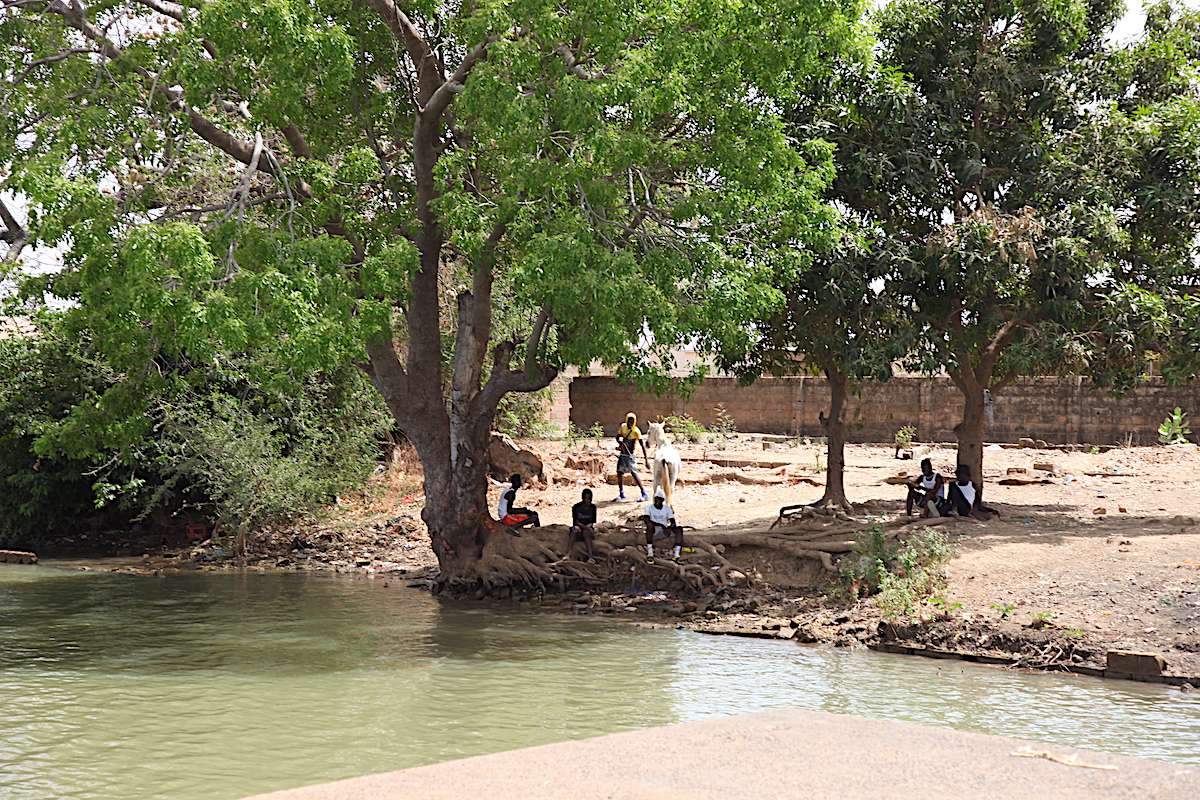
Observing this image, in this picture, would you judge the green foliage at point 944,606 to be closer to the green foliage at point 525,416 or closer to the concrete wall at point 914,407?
the concrete wall at point 914,407

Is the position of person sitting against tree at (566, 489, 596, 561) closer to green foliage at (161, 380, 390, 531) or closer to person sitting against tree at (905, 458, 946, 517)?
person sitting against tree at (905, 458, 946, 517)

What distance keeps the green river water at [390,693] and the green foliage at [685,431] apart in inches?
508

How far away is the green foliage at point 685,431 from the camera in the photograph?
26391 millimetres

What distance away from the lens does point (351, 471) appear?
19750 mm

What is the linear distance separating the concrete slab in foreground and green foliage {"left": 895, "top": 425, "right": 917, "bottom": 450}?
61.8ft

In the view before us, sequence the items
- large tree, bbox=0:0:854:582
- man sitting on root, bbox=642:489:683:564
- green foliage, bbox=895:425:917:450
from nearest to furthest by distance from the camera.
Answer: large tree, bbox=0:0:854:582, man sitting on root, bbox=642:489:683:564, green foliage, bbox=895:425:917:450

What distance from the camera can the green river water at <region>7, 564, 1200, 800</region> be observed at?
742cm

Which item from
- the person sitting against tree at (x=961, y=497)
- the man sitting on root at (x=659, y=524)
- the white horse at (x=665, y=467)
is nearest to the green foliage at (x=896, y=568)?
the person sitting against tree at (x=961, y=497)

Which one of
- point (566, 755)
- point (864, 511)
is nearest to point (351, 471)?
point (864, 511)

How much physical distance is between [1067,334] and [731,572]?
5.22 meters

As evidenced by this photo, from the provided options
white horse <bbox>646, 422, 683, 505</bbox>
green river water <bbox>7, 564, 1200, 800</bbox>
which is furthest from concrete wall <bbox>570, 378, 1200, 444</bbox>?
green river water <bbox>7, 564, 1200, 800</bbox>

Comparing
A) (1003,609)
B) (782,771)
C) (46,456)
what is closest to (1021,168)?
(1003,609)

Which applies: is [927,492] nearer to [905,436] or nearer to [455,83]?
[455,83]

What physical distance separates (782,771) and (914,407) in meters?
22.6
